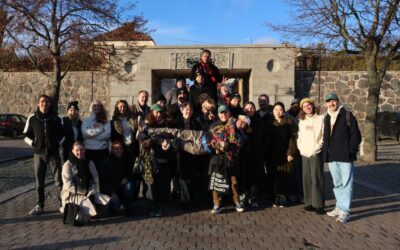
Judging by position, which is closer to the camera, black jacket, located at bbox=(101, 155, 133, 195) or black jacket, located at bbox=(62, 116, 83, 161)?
black jacket, located at bbox=(101, 155, 133, 195)

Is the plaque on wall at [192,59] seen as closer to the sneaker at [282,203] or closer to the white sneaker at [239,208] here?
the sneaker at [282,203]

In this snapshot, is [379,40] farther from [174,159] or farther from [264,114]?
[174,159]

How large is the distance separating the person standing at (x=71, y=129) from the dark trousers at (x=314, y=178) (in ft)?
12.5

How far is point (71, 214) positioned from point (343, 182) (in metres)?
4.15

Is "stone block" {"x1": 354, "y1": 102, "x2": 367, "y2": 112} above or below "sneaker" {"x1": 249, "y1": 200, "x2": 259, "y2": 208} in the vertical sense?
above

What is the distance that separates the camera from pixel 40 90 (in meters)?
26.3

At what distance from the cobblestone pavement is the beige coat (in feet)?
0.69

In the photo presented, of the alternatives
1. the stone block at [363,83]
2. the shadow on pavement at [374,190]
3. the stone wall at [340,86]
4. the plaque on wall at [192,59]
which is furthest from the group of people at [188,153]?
the stone block at [363,83]

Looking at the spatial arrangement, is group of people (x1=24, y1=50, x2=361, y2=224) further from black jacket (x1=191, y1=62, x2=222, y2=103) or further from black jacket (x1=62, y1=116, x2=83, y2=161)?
black jacket (x1=191, y1=62, x2=222, y2=103)

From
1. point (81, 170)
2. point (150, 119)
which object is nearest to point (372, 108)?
point (150, 119)

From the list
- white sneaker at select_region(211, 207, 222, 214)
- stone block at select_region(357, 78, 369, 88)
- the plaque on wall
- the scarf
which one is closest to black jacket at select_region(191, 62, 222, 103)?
white sneaker at select_region(211, 207, 222, 214)

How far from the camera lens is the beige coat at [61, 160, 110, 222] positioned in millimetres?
6754

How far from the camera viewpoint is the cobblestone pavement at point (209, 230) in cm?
581

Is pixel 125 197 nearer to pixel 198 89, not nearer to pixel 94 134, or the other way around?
pixel 94 134
